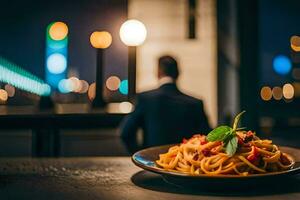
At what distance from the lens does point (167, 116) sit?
3.71m

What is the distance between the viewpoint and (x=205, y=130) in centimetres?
355

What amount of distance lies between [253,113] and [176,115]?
405 centimetres

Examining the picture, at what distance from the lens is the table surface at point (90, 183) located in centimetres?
127

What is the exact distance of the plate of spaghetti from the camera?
1.26 m

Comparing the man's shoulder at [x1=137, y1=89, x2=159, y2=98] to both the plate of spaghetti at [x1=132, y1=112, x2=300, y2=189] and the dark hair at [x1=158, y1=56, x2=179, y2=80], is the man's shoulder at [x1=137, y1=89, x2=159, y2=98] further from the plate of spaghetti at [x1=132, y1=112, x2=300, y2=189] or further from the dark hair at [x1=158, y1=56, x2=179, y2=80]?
the plate of spaghetti at [x1=132, y1=112, x2=300, y2=189]

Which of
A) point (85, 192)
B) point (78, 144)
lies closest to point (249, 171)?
point (85, 192)

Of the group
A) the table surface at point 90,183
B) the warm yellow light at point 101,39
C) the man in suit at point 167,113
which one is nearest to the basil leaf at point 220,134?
the table surface at point 90,183

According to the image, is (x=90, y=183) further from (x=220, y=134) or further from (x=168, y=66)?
(x=168, y=66)

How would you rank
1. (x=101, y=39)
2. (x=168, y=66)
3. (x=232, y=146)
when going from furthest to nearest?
1. (x=101, y=39)
2. (x=168, y=66)
3. (x=232, y=146)

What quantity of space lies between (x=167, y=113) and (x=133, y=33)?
440cm

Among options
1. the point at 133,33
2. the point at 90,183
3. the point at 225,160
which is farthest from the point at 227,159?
the point at 133,33

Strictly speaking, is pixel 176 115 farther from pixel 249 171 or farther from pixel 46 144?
pixel 46 144

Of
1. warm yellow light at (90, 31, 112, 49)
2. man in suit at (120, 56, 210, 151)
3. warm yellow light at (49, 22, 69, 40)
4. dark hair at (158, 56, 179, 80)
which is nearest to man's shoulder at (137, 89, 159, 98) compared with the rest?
man in suit at (120, 56, 210, 151)

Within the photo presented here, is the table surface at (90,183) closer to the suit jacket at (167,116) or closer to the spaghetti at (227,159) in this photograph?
the spaghetti at (227,159)
